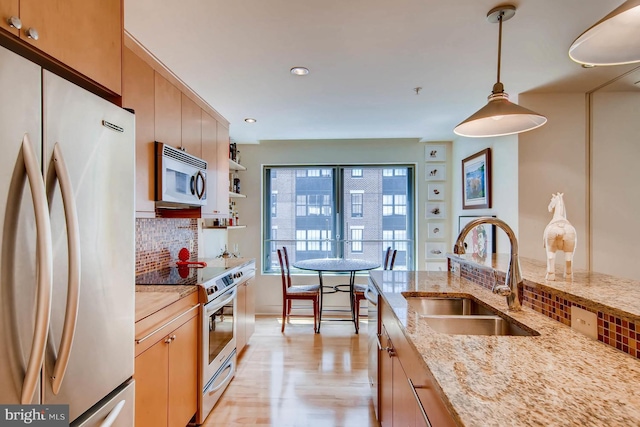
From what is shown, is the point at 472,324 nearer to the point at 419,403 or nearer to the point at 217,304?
the point at 419,403

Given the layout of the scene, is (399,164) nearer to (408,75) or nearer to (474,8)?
(408,75)

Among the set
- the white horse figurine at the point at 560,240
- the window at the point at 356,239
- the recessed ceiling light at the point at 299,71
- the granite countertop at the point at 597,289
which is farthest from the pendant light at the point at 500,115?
the window at the point at 356,239

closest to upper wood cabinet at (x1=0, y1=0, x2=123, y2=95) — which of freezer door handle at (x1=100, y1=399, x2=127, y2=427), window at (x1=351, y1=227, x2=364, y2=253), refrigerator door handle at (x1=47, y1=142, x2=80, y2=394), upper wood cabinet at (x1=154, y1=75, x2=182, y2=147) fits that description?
refrigerator door handle at (x1=47, y1=142, x2=80, y2=394)

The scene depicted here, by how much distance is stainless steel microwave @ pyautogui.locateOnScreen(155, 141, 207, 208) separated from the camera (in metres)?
2.05

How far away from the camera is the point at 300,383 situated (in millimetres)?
2631

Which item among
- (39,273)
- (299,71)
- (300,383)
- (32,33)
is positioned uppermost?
(299,71)

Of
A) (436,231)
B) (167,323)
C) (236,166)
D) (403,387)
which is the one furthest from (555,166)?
(236,166)

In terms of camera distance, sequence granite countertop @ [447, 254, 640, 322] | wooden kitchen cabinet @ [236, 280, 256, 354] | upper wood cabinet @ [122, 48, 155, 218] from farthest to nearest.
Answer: wooden kitchen cabinet @ [236, 280, 256, 354]
upper wood cabinet @ [122, 48, 155, 218]
granite countertop @ [447, 254, 640, 322]

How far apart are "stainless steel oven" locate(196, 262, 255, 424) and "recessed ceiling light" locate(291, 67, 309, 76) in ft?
5.32

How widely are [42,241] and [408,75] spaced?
2.35 m

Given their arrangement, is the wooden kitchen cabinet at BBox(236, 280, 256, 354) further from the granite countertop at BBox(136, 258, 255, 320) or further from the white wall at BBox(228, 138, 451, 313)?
the white wall at BBox(228, 138, 451, 313)

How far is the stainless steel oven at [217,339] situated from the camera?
2.11 metres

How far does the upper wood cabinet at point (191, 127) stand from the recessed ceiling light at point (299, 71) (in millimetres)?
904

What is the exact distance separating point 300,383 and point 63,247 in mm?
2251
